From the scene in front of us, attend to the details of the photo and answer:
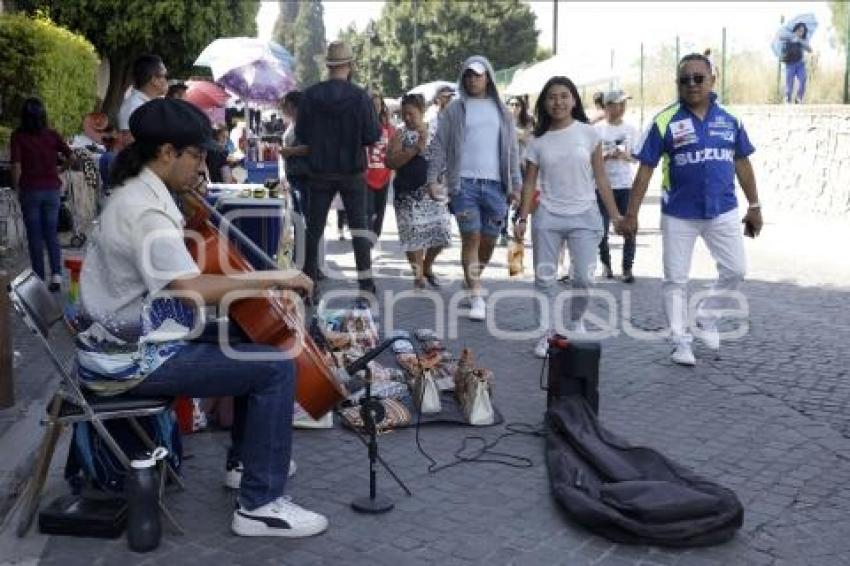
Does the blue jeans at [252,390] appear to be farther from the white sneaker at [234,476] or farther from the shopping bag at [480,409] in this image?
the shopping bag at [480,409]

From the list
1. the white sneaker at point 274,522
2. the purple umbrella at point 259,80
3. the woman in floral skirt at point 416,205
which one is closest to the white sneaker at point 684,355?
the woman in floral skirt at point 416,205

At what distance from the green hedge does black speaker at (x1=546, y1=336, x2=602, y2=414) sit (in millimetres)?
Result: 8146

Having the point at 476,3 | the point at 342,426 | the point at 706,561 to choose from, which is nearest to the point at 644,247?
the point at 342,426

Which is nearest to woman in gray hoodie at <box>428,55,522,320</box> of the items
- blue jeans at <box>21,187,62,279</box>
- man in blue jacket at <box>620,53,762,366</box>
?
man in blue jacket at <box>620,53,762,366</box>

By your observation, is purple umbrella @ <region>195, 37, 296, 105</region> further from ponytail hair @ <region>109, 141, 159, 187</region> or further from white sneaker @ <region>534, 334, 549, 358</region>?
ponytail hair @ <region>109, 141, 159, 187</region>

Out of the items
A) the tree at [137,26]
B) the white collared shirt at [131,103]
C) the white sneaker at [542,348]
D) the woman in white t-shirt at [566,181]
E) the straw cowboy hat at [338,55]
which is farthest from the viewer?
the tree at [137,26]

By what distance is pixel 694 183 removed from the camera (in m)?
6.27

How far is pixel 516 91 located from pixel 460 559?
50.2ft

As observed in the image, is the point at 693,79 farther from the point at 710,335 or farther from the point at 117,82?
the point at 117,82

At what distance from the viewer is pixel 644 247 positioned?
1220cm

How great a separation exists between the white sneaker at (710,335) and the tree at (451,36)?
45756 millimetres

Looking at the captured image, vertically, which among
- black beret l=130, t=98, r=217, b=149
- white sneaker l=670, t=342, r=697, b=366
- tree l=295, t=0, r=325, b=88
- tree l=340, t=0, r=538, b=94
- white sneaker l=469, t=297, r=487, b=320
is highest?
tree l=295, t=0, r=325, b=88

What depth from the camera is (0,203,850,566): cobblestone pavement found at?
372 centimetres

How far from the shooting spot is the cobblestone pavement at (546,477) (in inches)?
146
